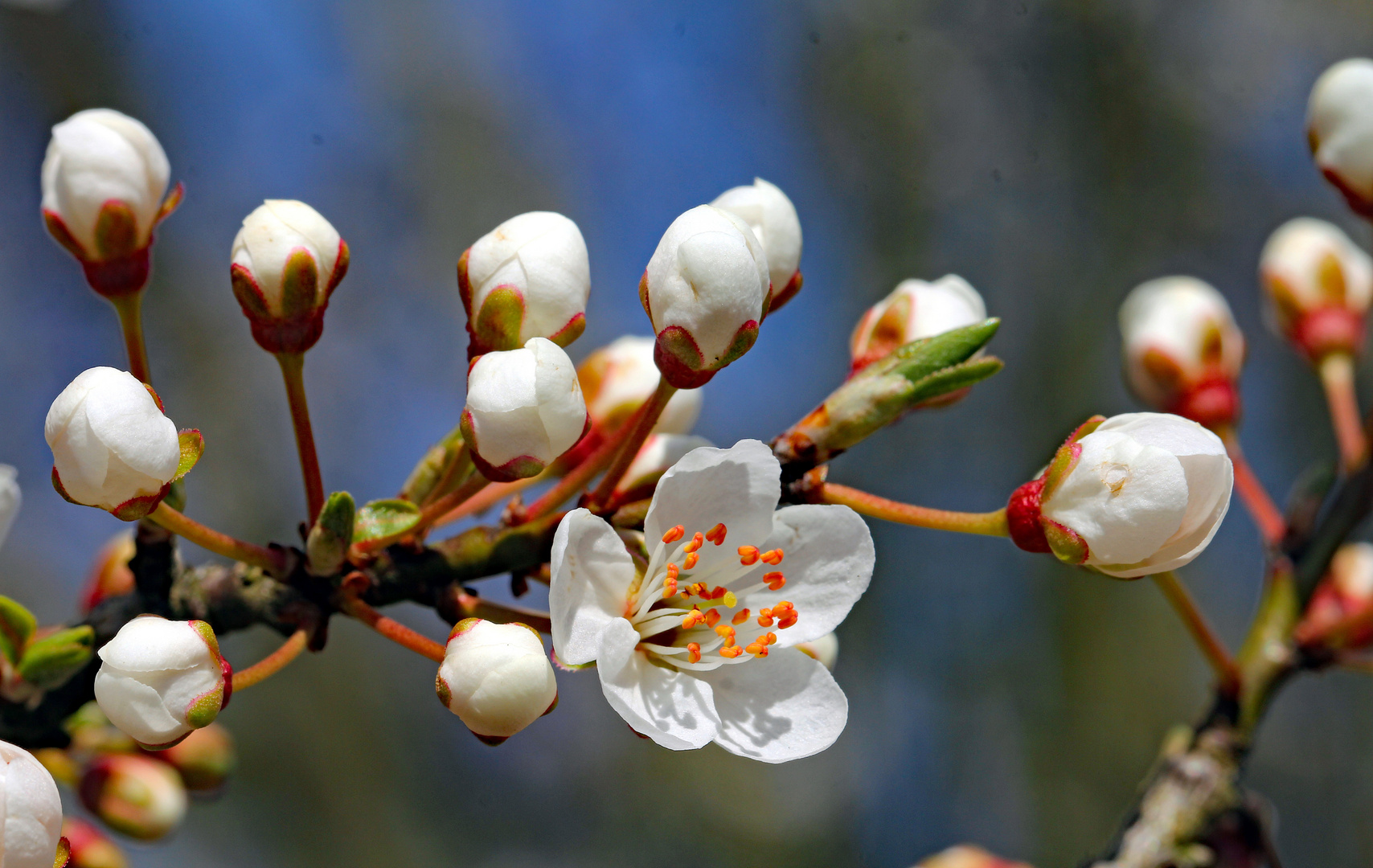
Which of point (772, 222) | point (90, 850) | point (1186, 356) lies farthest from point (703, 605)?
point (1186, 356)

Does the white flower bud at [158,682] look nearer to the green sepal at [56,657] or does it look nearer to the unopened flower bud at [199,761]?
the green sepal at [56,657]

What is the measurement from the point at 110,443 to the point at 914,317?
65 centimetres

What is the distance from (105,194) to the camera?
0.93 m

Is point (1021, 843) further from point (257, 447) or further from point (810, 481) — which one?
point (810, 481)

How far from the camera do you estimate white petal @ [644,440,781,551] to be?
2.54 ft

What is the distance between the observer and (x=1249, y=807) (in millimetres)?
1229

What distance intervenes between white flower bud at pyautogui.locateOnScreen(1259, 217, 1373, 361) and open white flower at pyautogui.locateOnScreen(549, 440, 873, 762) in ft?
3.79

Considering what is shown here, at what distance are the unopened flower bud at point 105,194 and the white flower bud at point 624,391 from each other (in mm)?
427

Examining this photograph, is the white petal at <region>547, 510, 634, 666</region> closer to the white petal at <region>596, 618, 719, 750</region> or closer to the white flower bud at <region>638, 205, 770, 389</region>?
the white petal at <region>596, 618, 719, 750</region>

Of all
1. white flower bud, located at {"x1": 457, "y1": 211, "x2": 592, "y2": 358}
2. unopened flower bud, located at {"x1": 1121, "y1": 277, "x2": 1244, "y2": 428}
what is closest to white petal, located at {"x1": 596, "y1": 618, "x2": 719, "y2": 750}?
white flower bud, located at {"x1": 457, "y1": 211, "x2": 592, "y2": 358}

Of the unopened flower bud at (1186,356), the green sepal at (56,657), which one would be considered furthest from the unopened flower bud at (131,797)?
the unopened flower bud at (1186,356)

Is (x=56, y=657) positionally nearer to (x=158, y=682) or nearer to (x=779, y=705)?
(x=158, y=682)

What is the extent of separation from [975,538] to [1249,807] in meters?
2.93

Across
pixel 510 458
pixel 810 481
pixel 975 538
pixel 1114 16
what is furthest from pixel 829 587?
pixel 1114 16
